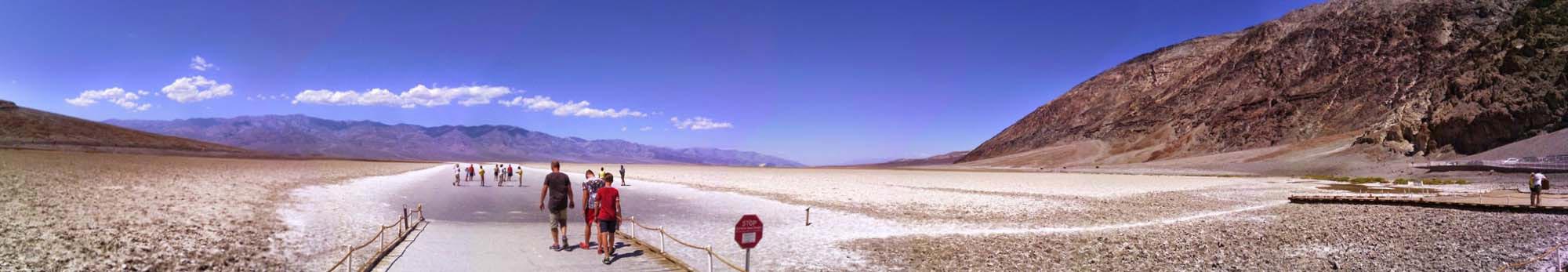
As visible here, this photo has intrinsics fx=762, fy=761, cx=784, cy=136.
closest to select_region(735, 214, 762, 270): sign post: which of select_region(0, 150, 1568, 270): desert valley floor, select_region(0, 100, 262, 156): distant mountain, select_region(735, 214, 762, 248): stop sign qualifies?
select_region(735, 214, 762, 248): stop sign

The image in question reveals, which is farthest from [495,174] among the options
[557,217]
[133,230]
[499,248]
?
[557,217]

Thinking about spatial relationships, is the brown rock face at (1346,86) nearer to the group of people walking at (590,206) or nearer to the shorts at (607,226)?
the group of people walking at (590,206)

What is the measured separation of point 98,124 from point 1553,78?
16893cm

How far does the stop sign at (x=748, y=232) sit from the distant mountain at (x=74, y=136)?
358 ft

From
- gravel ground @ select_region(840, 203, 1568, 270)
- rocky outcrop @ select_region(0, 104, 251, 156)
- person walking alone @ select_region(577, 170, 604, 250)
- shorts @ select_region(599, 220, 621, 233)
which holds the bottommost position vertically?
gravel ground @ select_region(840, 203, 1568, 270)

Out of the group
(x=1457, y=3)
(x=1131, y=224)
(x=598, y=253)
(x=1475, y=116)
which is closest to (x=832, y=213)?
(x=1131, y=224)

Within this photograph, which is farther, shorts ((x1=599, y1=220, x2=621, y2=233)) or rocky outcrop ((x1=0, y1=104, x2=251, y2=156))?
rocky outcrop ((x1=0, y1=104, x2=251, y2=156))

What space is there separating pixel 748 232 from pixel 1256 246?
9.60 meters

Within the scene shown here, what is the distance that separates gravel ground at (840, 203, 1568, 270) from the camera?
10.5 metres

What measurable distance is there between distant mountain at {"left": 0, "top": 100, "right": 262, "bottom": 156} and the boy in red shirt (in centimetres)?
10673

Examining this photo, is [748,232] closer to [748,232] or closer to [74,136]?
[748,232]

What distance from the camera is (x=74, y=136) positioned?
326 feet

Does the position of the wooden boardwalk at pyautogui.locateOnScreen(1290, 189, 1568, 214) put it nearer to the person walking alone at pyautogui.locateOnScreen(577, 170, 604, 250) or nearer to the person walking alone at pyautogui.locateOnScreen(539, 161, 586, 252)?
the person walking alone at pyautogui.locateOnScreen(577, 170, 604, 250)

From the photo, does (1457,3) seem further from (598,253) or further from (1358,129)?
(598,253)
